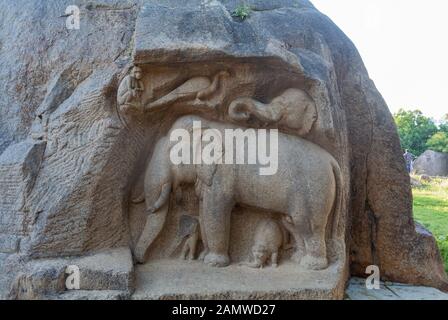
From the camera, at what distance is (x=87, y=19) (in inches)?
79.3

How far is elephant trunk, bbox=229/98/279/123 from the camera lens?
186 cm

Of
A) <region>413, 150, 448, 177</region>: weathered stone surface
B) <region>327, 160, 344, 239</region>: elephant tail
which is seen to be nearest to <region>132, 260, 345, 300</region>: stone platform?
<region>327, 160, 344, 239</region>: elephant tail

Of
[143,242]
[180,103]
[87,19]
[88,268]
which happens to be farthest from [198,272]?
[87,19]

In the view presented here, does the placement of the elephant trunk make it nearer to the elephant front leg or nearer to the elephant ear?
the elephant ear

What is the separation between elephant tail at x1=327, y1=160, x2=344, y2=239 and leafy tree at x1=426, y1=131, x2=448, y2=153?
20400 millimetres

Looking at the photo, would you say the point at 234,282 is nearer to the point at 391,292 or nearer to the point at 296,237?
the point at 296,237

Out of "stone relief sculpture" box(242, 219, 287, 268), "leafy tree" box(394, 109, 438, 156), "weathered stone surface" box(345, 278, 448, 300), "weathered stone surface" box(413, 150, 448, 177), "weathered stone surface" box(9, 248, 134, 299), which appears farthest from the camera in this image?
"leafy tree" box(394, 109, 438, 156)

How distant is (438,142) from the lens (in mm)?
20266

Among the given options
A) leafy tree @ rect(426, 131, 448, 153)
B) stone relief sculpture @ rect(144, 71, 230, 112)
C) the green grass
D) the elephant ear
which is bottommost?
the green grass

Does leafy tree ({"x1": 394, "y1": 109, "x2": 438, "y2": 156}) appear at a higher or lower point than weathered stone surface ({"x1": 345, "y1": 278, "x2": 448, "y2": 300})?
higher

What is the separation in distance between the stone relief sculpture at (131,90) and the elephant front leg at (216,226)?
0.55 m

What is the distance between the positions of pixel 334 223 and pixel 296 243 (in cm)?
21

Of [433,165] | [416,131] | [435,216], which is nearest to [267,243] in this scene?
[435,216]

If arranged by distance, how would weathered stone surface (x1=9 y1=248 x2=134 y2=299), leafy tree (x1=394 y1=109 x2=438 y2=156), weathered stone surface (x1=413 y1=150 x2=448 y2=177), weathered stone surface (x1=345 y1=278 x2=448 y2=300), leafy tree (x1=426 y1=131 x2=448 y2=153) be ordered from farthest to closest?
leafy tree (x1=394 y1=109 x2=438 y2=156) → leafy tree (x1=426 y1=131 x2=448 y2=153) → weathered stone surface (x1=413 y1=150 x2=448 y2=177) → weathered stone surface (x1=345 y1=278 x2=448 y2=300) → weathered stone surface (x1=9 y1=248 x2=134 y2=299)
